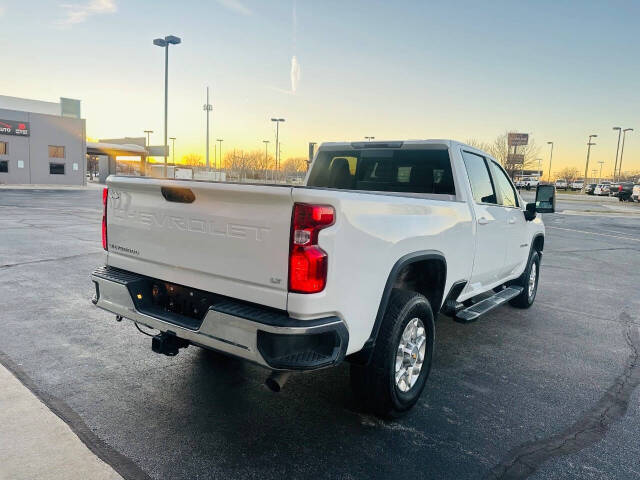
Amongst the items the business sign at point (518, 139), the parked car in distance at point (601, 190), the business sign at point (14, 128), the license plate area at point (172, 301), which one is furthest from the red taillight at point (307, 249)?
the parked car in distance at point (601, 190)

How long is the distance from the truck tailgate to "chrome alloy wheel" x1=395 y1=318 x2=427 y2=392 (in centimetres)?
121

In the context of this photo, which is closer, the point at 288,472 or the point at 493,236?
the point at 288,472

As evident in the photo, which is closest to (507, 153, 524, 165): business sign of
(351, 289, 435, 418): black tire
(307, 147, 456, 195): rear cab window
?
(307, 147, 456, 195): rear cab window

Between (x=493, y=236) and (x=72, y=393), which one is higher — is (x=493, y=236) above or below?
above

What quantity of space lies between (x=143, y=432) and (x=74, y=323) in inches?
102

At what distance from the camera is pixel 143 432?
3.17 metres

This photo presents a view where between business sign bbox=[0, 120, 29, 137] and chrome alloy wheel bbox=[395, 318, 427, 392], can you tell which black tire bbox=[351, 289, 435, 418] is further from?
business sign bbox=[0, 120, 29, 137]

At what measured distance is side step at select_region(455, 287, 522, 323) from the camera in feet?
14.4

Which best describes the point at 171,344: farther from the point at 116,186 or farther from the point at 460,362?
the point at 460,362

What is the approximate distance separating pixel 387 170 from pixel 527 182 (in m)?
71.9

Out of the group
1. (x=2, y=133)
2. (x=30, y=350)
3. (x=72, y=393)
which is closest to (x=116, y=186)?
(x=72, y=393)

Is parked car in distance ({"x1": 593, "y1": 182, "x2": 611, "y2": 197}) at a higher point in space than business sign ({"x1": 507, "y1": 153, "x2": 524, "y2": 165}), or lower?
lower

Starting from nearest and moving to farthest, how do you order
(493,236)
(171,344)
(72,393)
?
(171,344) → (72,393) → (493,236)

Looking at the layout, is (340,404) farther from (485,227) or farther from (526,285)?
(526,285)
